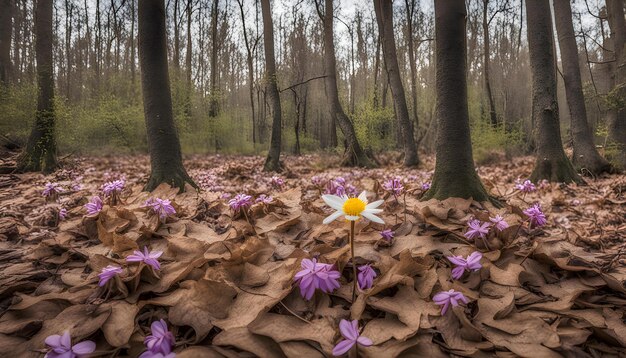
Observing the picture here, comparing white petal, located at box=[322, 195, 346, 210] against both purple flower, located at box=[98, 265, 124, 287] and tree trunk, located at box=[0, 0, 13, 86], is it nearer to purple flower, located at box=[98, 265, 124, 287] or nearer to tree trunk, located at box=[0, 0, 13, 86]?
purple flower, located at box=[98, 265, 124, 287]

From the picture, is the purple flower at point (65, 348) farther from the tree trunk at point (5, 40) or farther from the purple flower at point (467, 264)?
the tree trunk at point (5, 40)

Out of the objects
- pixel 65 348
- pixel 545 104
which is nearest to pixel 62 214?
pixel 65 348

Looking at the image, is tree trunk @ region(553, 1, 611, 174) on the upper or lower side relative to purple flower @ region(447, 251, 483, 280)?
upper

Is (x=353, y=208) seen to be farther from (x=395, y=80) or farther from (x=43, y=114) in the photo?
(x=395, y=80)

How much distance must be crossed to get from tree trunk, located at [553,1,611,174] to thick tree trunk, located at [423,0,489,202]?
385cm

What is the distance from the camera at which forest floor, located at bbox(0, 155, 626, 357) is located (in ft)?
3.23

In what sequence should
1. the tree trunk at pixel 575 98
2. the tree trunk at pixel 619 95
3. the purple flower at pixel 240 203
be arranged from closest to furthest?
the purple flower at pixel 240 203 → the tree trunk at pixel 575 98 → the tree trunk at pixel 619 95

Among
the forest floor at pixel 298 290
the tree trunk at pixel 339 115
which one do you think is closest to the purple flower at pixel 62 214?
the forest floor at pixel 298 290

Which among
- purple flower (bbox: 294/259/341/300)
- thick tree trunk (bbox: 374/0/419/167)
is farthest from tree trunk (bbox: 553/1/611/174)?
purple flower (bbox: 294/259/341/300)

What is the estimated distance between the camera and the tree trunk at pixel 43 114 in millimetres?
6012

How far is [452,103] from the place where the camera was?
2678mm

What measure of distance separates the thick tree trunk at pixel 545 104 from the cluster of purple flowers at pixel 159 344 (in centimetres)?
473

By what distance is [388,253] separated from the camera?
1563mm

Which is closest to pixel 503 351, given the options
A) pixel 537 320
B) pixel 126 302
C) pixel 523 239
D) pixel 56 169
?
pixel 537 320
